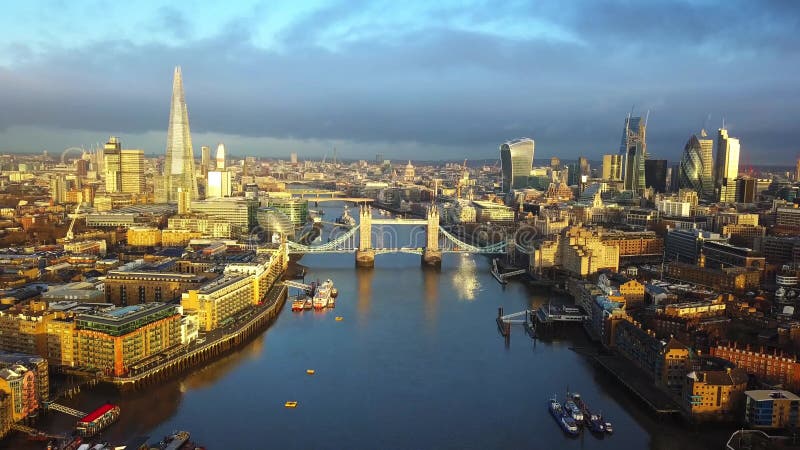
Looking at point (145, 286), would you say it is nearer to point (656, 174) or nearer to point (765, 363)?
point (765, 363)

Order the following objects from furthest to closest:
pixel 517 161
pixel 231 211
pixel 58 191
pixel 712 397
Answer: pixel 517 161, pixel 58 191, pixel 231 211, pixel 712 397

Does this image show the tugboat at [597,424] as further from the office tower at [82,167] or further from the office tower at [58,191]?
the office tower at [82,167]

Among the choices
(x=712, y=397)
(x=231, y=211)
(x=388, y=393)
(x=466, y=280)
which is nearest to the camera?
(x=712, y=397)

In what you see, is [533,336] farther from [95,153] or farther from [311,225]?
[95,153]

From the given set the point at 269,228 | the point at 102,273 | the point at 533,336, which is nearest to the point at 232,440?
the point at 533,336

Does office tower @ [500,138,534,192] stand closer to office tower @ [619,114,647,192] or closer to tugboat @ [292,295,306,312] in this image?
office tower @ [619,114,647,192]

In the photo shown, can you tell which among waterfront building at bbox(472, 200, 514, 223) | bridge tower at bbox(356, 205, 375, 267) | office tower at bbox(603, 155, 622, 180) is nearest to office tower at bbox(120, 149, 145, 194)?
waterfront building at bbox(472, 200, 514, 223)

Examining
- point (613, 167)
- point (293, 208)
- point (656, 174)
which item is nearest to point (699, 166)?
point (656, 174)
